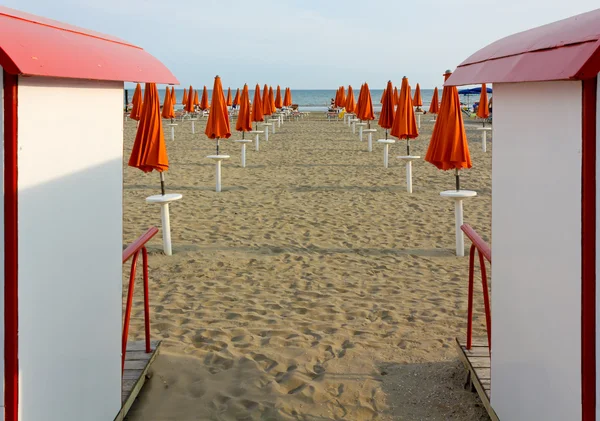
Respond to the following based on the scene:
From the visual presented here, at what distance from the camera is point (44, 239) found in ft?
7.48

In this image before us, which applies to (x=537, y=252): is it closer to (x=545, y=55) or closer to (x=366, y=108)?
(x=545, y=55)

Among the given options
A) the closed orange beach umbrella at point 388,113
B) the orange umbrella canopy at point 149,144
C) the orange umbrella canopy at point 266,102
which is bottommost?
the orange umbrella canopy at point 149,144

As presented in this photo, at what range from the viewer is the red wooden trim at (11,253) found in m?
1.99

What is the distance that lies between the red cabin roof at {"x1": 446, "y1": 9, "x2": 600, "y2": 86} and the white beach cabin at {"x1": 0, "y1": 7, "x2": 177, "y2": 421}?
5.03ft

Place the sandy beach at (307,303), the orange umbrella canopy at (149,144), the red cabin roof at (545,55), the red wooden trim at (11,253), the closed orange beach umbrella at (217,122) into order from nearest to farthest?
the red cabin roof at (545,55), the red wooden trim at (11,253), the sandy beach at (307,303), the orange umbrella canopy at (149,144), the closed orange beach umbrella at (217,122)

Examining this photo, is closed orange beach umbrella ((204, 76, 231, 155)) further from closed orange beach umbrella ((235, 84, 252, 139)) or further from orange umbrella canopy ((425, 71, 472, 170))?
orange umbrella canopy ((425, 71, 472, 170))

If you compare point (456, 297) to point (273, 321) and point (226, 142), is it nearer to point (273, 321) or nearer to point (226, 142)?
point (273, 321)

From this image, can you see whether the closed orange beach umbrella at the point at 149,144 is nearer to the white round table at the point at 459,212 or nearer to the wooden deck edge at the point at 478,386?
the white round table at the point at 459,212

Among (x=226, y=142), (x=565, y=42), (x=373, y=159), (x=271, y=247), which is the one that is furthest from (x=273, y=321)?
(x=226, y=142)

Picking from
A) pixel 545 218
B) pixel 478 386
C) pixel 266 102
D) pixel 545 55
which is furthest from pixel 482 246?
pixel 266 102

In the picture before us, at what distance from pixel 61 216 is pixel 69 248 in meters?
0.15

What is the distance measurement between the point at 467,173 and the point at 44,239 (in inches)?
498

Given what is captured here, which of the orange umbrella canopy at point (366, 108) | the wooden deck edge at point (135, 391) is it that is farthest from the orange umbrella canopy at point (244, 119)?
the wooden deck edge at point (135, 391)

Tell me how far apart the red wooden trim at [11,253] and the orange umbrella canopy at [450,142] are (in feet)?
19.0
